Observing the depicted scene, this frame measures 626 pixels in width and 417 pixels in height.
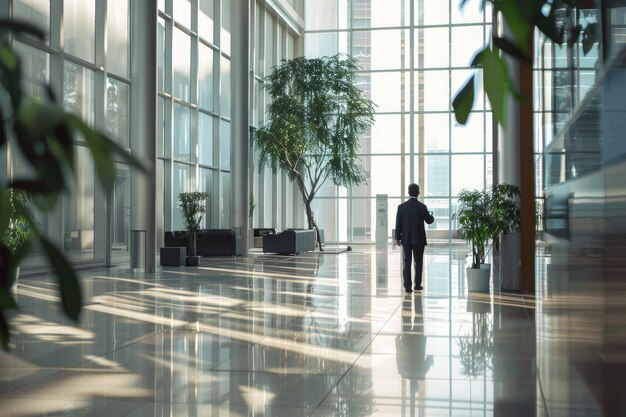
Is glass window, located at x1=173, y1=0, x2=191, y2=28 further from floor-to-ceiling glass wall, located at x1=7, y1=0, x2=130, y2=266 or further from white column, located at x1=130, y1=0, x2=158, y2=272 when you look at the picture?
white column, located at x1=130, y1=0, x2=158, y2=272

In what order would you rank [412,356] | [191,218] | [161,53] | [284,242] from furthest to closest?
1. [284,242]
2. [161,53]
3. [191,218]
4. [412,356]

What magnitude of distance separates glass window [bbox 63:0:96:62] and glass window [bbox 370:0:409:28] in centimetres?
1795

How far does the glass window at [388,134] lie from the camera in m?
34.3

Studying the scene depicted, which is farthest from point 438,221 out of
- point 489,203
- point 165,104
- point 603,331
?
point 603,331

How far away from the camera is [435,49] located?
34344 millimetres

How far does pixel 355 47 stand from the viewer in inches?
1393

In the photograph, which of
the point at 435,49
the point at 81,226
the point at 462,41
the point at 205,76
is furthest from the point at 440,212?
the point at 81,226

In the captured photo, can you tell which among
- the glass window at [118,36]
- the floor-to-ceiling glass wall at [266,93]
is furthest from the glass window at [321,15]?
the glass window at [118,36]

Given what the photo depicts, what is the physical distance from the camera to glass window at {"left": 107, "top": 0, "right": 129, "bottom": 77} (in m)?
20.2

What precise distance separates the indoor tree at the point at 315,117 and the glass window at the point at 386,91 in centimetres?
538

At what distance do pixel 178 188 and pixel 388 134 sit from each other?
12929mm

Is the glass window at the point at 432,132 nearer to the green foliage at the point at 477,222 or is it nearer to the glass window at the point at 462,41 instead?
the glass window at the point at 462,41

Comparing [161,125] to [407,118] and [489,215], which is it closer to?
[489,215]

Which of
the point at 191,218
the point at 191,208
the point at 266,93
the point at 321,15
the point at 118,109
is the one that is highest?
the point at 321,15
